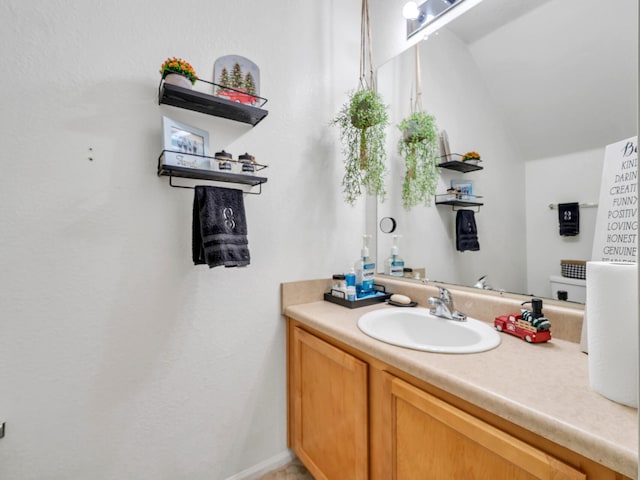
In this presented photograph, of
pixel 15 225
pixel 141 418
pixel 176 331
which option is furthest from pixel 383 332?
pixel 15 225

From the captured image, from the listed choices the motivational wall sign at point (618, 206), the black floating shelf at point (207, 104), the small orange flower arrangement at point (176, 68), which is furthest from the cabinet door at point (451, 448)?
the small orange flower arrangement at point (176, 68)

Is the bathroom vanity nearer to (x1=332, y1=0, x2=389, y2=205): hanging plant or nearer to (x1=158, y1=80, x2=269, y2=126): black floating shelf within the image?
(x1=332, y1=0, x2=389, y2=205): hanging plant

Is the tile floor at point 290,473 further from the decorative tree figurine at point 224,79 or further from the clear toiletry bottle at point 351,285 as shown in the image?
A: the decorative tree figurine at point 224,79

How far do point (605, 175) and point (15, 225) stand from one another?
1.80 m

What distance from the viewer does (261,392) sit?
1.37 m

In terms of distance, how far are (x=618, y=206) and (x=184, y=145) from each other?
1413mm

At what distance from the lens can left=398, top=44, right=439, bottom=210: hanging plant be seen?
1414mm

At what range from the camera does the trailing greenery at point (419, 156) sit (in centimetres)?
141

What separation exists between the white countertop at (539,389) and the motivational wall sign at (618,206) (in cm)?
30

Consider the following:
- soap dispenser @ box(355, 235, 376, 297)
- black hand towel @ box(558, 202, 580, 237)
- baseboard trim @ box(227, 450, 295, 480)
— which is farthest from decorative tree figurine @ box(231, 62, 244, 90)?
baseboard trim @ box(227, 450, 295, 480)

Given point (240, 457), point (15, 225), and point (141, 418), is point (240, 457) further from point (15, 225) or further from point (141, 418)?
point (15, 225)

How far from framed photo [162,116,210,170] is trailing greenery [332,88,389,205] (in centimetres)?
71

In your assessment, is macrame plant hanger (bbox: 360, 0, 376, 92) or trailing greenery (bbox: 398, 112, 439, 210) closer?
trailing greenery (bbox: 398, 112, 439, 210)

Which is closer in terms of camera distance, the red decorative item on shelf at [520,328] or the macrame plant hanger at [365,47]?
the red decorative item on shelf at [520,328]
